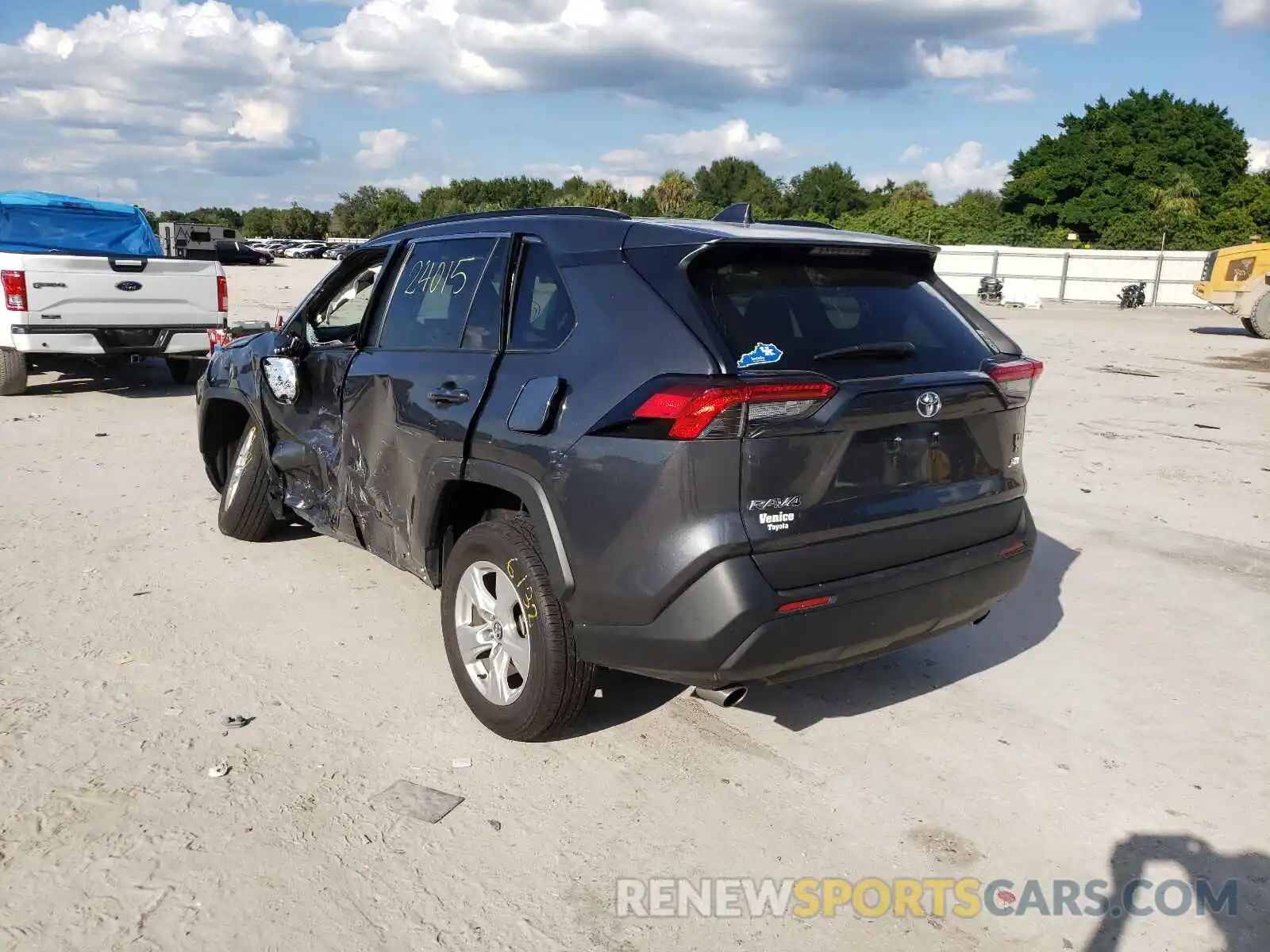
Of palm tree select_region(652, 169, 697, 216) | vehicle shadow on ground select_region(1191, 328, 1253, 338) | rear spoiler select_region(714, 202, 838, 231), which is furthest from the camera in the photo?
palm tree select_region(652, 169, 697, 216)

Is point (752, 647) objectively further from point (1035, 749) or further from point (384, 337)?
point (384, 337)

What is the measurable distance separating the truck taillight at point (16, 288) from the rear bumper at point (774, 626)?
9299 mm

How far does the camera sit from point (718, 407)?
2844 mm

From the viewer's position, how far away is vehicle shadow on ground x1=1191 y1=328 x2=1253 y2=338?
914 inches

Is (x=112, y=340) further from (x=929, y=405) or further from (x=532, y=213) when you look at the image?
(x=929, y=405)

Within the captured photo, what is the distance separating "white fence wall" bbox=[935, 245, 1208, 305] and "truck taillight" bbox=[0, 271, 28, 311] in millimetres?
33491

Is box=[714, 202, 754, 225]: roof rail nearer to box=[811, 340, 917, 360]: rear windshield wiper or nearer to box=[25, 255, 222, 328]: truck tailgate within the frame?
box=[811, 340, 917, 360]: rear windshield wiper

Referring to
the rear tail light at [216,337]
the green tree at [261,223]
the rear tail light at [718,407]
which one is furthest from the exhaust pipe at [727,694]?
the green tree at [261,223]

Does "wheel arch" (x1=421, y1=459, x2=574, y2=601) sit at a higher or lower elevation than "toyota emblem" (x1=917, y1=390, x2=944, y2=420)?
lower

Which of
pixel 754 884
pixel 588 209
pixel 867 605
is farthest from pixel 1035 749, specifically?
pixel 588 209

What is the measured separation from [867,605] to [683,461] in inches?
30.6

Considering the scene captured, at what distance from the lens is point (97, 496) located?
7039 millimetres

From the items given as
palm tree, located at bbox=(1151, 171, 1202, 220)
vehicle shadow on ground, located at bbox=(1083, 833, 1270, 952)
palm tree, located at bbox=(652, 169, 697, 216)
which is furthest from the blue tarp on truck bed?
palm tree, located at bbox=(652, 169, 697, 216)


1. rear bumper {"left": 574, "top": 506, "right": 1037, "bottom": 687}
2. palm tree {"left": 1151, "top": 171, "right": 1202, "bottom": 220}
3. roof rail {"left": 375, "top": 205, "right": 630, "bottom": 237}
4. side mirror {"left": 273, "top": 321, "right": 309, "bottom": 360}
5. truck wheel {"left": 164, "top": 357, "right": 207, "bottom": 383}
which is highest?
palm tree {"left": 1151, "top": 171, "right": 1202, "bottom": 220}
